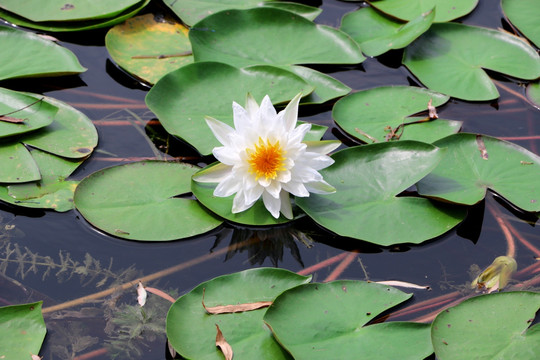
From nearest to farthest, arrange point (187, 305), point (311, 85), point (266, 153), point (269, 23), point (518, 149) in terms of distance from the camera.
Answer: point (187, 305)
point (266, 153)
point (518, 149)
point (311, 85)
point (269, 23)

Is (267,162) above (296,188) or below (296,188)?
above

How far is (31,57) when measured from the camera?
140 inches

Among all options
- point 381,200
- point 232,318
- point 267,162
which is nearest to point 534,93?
point 381,200

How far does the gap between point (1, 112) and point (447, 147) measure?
8.09 ft

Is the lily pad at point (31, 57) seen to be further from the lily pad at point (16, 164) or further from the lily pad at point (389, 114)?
the lily pad at point (389, 114)

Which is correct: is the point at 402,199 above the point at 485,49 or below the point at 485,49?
below

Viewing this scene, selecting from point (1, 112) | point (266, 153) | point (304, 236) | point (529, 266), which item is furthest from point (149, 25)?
point (529, 266)

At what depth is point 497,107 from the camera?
11.6 feet

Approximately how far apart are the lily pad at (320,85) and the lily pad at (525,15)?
1483 mm

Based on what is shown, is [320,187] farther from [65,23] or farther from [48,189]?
[65,23]

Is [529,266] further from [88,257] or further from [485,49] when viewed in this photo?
[88,257]

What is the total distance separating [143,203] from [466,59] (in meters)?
2.32

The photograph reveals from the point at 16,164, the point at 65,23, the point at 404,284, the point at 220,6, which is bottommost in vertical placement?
the point at 404,284

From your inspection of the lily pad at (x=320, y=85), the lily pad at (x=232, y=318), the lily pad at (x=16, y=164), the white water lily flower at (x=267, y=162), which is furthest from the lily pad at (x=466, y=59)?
the lily pad at (x=16, y=164)
